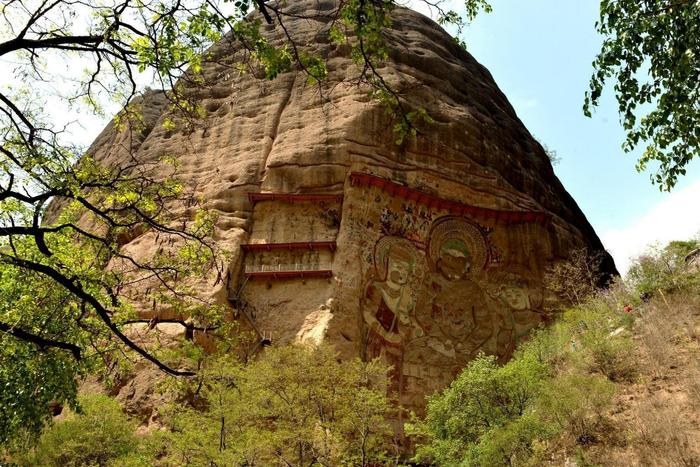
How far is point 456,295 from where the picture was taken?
18359 millimetres

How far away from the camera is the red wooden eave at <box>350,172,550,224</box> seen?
59.4ft

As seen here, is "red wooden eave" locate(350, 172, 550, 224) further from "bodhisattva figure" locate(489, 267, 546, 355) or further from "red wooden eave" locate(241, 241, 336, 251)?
"red wooden eave" locate(241, 241, 336, 251)

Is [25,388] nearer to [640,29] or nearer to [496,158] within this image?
[640,29]

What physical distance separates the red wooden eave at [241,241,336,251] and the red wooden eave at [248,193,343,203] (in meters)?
1.61

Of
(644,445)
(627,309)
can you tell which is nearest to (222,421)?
(644,445)

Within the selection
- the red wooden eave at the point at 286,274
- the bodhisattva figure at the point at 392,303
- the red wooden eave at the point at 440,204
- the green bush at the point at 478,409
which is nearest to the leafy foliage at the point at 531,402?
the green bush at the point at 478,409

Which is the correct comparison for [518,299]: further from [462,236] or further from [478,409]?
[478,409]

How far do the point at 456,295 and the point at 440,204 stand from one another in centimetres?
303

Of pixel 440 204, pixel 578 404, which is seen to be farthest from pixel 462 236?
pixel 578 404

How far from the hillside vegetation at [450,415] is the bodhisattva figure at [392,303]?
2096mm

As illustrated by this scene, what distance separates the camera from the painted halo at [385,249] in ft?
56.9

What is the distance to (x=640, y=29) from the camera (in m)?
5.20

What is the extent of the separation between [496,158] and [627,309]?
7947mm

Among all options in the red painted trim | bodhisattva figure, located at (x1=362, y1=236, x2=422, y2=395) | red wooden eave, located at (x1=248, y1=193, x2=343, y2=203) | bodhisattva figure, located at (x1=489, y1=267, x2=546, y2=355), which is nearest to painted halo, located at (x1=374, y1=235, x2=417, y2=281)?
bodhisattva figure, located at (x1=362, y1=236, x2=422, y2=395)
